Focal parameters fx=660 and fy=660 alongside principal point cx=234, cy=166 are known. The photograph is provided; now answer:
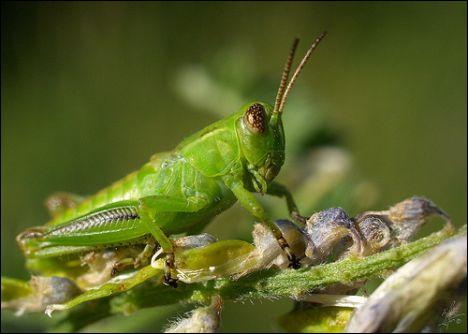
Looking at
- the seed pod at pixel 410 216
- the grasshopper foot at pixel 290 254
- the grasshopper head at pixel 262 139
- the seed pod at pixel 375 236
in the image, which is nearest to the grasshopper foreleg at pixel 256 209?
the grasshopper foot at pixel 290 254

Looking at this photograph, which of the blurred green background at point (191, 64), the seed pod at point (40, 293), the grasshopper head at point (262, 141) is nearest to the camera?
the seed pod at point (40, 293)

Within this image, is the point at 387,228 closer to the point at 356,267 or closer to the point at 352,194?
the point at 356,267

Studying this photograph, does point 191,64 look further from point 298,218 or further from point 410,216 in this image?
point 410,216

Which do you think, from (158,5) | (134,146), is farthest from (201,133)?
(158,5)

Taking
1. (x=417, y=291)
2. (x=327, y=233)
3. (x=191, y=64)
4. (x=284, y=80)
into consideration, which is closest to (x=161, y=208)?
(x=284, y=80)

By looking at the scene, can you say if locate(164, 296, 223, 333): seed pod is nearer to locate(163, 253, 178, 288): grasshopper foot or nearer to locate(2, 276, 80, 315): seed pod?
locate(163, 253, 178, 288): grasshopper foot

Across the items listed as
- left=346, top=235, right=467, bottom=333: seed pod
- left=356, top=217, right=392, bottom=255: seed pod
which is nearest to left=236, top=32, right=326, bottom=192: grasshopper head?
left=356, top=217, right=392, bottom=255: seed pod

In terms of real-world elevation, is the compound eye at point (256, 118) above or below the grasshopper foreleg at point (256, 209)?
above

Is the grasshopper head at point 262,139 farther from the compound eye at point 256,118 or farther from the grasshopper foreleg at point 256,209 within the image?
the grasshopper foreleg at point 256,209
